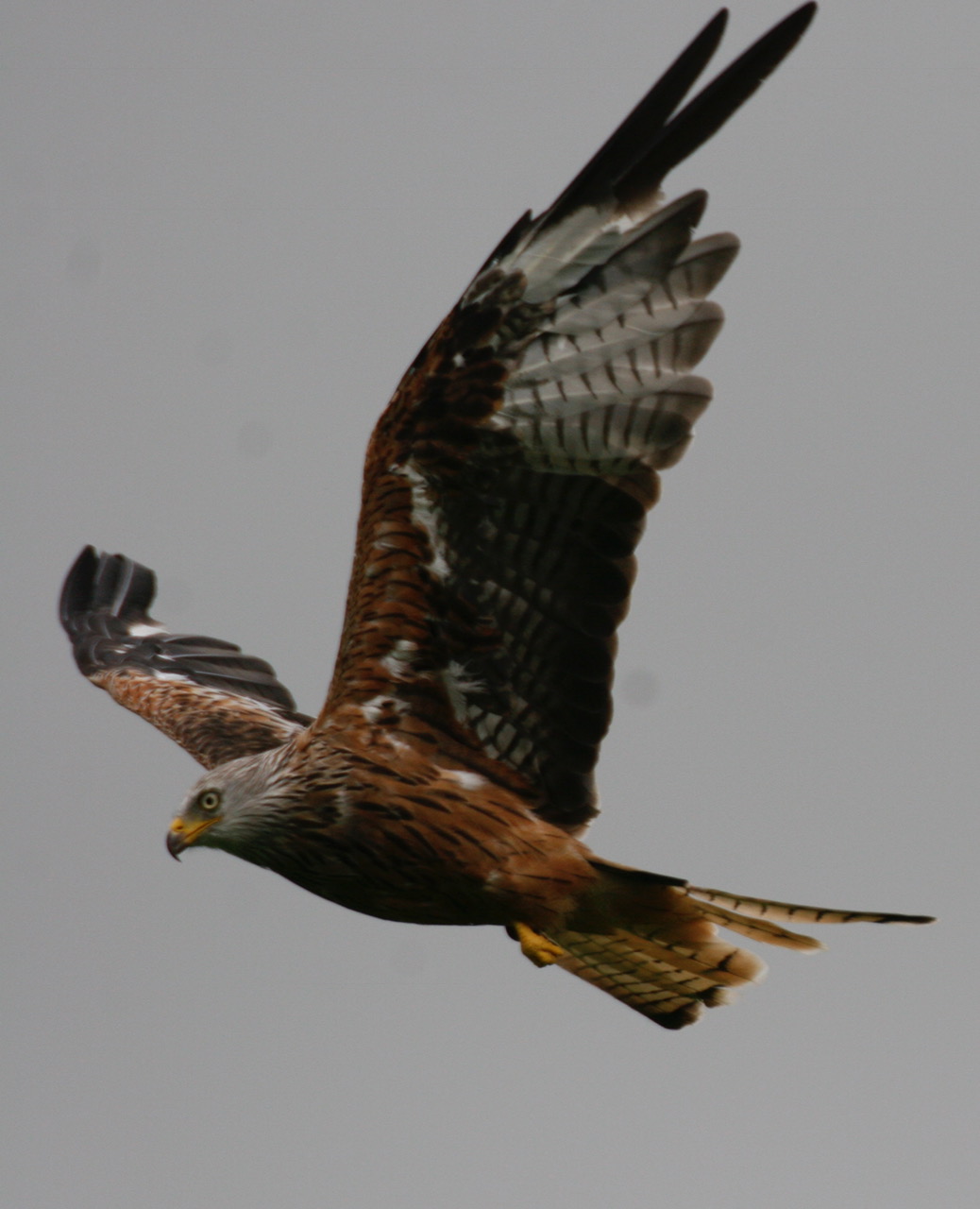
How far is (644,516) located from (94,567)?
588 centimetres

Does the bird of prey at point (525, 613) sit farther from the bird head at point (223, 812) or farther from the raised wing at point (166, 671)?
the raised wing at point (166, 671)

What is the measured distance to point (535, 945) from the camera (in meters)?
8.13

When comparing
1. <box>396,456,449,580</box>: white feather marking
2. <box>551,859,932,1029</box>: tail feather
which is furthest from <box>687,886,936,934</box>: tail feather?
<box>396,456,449,580</box>: white feather marking

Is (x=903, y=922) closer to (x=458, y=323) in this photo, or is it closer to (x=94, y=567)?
(x=458, y=323)

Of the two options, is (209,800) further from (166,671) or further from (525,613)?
(166,671)

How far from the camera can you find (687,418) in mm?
7137

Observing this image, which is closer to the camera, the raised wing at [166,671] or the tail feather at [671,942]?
the tail feather at [671,942]

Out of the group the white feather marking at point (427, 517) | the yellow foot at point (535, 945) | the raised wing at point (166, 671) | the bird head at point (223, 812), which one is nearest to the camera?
the white feather marking at point (427, 517)

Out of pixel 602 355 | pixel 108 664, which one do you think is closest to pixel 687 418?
pixel 602 355

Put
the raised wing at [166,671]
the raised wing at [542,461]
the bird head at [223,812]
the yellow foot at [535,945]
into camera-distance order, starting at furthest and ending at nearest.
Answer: the raised wing at [166,671], the yellow foot at [535,945], the bird head at [223,812], the raised wing at [542,461]

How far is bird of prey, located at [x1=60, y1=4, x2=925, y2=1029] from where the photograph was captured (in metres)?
7.05

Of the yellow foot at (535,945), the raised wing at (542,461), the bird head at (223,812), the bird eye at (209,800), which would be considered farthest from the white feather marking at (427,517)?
the yellow foot at (535,945)

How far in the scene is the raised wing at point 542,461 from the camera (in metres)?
6.96

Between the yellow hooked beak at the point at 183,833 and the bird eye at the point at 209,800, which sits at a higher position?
the bird eye at the point at 209,800
